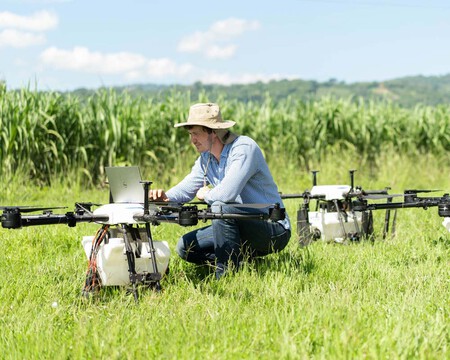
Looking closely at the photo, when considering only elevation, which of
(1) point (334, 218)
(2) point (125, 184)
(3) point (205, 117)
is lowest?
(1) point (334, 218)

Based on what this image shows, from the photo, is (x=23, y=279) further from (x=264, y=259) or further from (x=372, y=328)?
(x=372, y=328)

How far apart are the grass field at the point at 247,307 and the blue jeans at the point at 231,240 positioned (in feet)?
0.43

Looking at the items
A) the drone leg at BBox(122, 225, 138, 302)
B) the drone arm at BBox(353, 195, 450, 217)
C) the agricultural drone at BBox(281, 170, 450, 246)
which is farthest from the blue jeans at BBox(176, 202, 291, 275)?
the agricultural drone at BBox(281, 170, 450, 246)

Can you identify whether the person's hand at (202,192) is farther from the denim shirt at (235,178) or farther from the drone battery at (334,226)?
the drone battery at (334,226)

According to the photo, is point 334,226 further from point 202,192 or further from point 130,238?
point 130,238

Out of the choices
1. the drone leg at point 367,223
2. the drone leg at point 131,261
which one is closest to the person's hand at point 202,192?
the drone leg at point 131,261

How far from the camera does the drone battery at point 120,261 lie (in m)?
4.37

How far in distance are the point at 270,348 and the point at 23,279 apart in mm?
2290

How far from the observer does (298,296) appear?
14.5ft

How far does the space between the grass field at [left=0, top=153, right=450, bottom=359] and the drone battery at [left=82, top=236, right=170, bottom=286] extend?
0.12 metres

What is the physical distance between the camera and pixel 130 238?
4.52 m

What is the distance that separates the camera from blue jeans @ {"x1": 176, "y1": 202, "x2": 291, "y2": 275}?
500 centimetres

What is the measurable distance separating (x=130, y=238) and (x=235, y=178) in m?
0.83

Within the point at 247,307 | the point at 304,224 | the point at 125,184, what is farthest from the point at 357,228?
the point at 125,184
